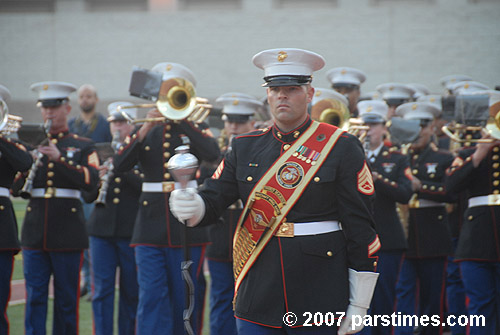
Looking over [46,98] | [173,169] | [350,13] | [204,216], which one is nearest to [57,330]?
[46,98]

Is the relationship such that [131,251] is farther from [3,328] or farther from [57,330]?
[3,328]

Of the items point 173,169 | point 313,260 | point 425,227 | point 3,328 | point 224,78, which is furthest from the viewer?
point 224,78

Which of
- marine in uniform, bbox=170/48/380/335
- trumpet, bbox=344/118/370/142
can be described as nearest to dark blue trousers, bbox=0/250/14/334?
marine in uniform, bbox=170/48/380/335

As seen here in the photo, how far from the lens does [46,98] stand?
700 centimetres

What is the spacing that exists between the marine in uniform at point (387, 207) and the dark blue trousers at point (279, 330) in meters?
2.82

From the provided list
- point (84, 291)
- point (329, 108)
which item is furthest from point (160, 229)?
point (84, 291)

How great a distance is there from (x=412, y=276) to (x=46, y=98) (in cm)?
383

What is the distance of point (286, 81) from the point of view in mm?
3990

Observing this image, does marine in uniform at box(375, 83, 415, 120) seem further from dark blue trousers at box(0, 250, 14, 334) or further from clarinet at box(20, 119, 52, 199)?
dark blue trousers at box(0, 250, 14, 334)

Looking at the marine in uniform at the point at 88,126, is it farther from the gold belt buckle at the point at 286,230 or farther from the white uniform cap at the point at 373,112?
the gold belt buckle at the point at 286,230

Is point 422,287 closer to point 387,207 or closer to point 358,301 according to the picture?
point 387,207

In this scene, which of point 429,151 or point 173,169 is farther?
point 429,151

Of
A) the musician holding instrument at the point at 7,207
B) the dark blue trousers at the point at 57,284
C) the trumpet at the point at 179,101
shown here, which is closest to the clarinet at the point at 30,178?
the musician holding instrument at the point at 7,207

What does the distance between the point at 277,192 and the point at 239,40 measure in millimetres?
18272
